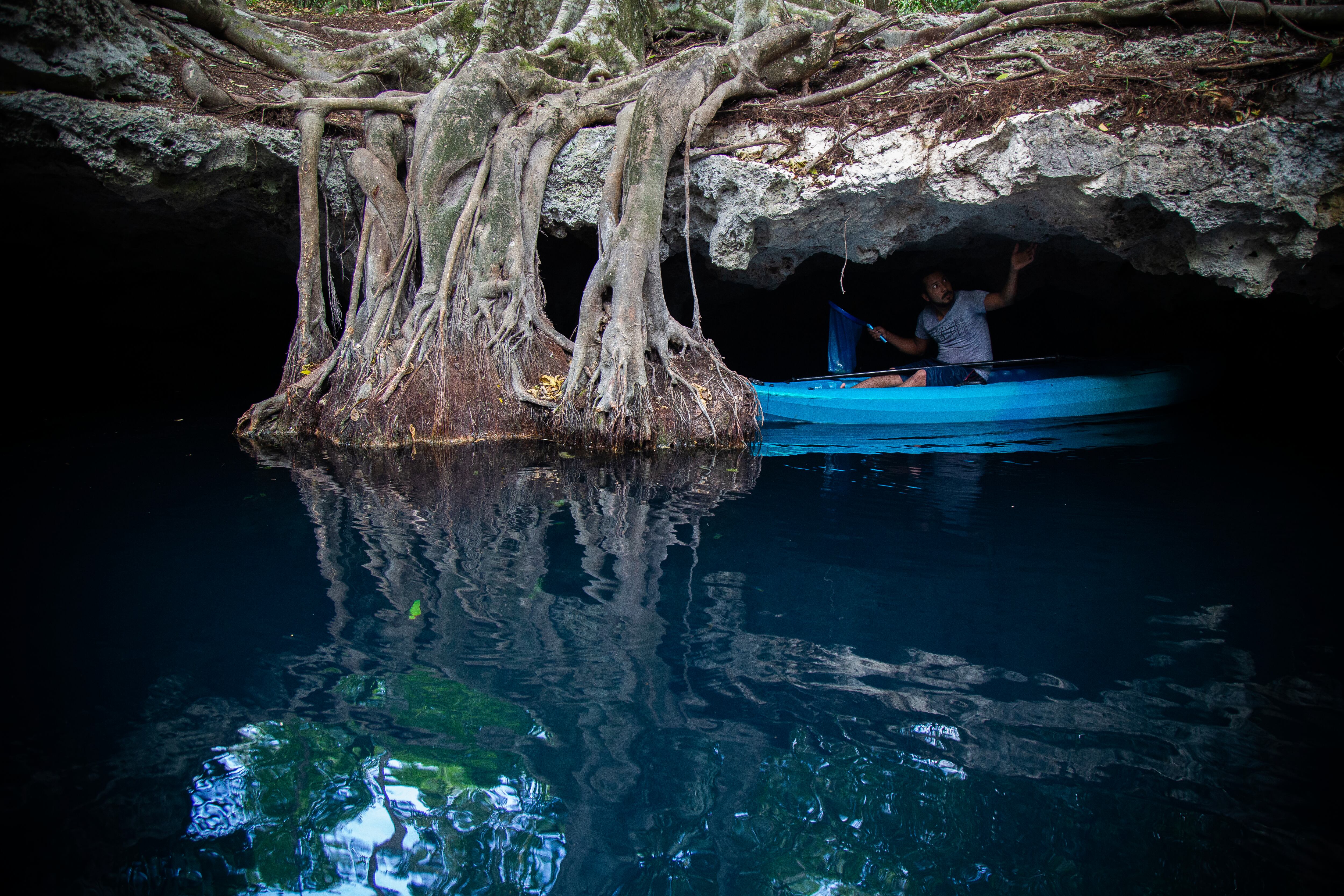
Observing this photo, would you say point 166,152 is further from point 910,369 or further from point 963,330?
point 963,330

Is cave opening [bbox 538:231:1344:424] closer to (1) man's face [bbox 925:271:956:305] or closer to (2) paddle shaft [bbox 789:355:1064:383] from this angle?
(2) paddle shaft [bbox 789:355:1064:383]

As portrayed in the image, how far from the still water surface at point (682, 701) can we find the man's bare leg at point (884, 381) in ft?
11.3

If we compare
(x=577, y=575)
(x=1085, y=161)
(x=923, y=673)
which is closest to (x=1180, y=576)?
(x=923, y=673)

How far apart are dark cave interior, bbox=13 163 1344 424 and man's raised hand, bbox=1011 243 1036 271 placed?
2.53ft

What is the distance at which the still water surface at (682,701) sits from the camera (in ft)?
5.68

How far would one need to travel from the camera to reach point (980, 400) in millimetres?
6992

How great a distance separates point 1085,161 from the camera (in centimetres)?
546

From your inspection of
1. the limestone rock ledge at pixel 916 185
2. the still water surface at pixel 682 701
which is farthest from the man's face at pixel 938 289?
the still water surface at pixel 682 701

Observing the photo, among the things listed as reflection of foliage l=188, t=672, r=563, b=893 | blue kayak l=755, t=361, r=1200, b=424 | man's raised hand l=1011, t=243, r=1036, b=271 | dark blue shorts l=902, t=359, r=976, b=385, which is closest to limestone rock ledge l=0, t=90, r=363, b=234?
blue kayak l=755, t=361, r=1200, b=424

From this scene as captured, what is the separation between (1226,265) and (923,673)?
16.9 feet

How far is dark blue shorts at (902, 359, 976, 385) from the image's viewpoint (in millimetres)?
7387

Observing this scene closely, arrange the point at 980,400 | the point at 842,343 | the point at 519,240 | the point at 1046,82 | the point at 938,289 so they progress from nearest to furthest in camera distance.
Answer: the point at 1046,82, the point at 519,240, the point at 980,400, the point at 938,289, the point at 842,343

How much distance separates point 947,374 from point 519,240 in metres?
4.41

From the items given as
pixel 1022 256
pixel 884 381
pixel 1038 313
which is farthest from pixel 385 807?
pixel 1038 313
